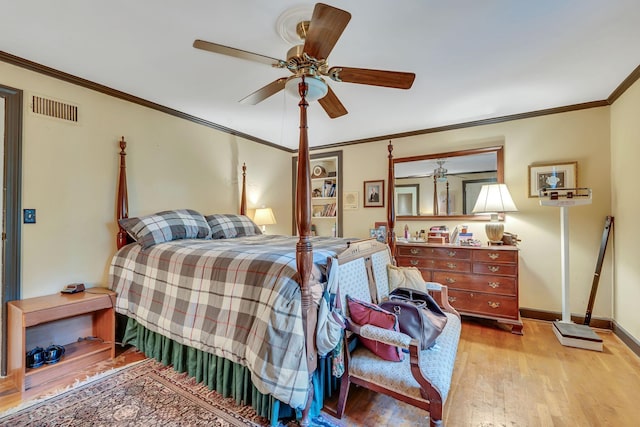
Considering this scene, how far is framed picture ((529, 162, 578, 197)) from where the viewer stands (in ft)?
10.1

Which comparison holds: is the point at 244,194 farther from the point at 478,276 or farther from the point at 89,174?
the point at 478,276

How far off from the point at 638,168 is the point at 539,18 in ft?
5.67

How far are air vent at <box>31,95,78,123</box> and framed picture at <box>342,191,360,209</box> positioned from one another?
336 cm

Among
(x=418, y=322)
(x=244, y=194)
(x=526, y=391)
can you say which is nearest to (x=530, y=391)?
(x=526, y=391)

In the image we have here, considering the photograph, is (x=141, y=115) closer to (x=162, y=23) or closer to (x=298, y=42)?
(x=162, y=23)

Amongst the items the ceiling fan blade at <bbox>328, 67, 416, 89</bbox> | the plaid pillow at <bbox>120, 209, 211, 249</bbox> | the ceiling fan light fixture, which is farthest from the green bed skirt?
the ceiling fan blade at <bbox>328, 67, 416, 89</bbox>

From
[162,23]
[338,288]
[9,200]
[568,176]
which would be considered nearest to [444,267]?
[568,176]

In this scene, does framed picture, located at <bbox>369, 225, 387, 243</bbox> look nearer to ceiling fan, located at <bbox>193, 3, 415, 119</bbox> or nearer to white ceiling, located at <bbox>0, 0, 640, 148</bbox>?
white ceiling, located at <bbox>0, 0, 640, 148</bbox>

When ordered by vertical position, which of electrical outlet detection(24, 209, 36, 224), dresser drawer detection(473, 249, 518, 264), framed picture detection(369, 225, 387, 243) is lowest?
dresser drawer detection(473, 249, 518, 264)

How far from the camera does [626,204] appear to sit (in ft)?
8.64

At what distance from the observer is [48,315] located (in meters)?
1.98

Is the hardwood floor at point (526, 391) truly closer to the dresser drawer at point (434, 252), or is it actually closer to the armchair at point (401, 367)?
the armchair at point (401, 367)

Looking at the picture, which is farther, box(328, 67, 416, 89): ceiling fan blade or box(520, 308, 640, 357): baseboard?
box(520, 308, 640, 357): baseboard

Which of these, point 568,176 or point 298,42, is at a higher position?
point 298,42
